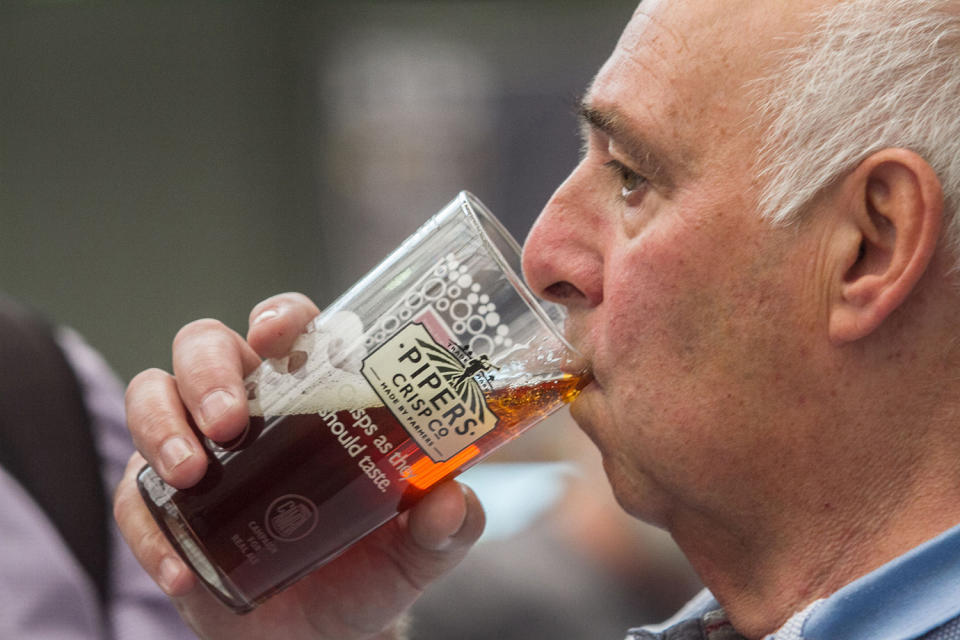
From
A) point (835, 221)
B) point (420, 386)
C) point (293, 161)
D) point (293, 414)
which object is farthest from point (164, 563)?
point (293, 161)

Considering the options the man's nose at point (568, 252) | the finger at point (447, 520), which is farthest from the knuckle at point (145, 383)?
the man's nose at point (568, 252)

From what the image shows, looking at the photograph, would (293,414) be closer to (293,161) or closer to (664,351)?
(664,351)

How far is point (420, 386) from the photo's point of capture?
0.93m

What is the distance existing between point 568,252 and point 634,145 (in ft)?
0.41

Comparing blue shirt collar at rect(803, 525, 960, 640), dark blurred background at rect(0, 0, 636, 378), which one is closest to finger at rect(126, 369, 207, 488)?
blue shirt collar at rect(803, 525, 960, 640)

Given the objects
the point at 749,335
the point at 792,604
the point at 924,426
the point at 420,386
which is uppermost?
the point at 420,386

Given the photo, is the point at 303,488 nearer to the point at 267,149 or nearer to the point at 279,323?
the point at 279,323

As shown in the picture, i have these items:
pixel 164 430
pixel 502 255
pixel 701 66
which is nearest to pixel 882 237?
pixel 701 66

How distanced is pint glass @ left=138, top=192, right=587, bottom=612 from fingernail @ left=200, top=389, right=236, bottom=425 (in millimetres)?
25

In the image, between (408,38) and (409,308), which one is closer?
(409,308)

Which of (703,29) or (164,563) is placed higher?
(703,29)

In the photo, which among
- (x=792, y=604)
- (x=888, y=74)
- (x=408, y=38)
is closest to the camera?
(x=888, y=74)

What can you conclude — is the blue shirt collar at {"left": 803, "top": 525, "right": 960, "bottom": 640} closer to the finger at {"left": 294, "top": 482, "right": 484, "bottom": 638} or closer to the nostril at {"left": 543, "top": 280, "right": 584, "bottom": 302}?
the nostril at {"left": 543, "top": 280, "right": 584, "bottom": 302}

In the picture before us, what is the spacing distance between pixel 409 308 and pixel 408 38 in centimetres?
384
